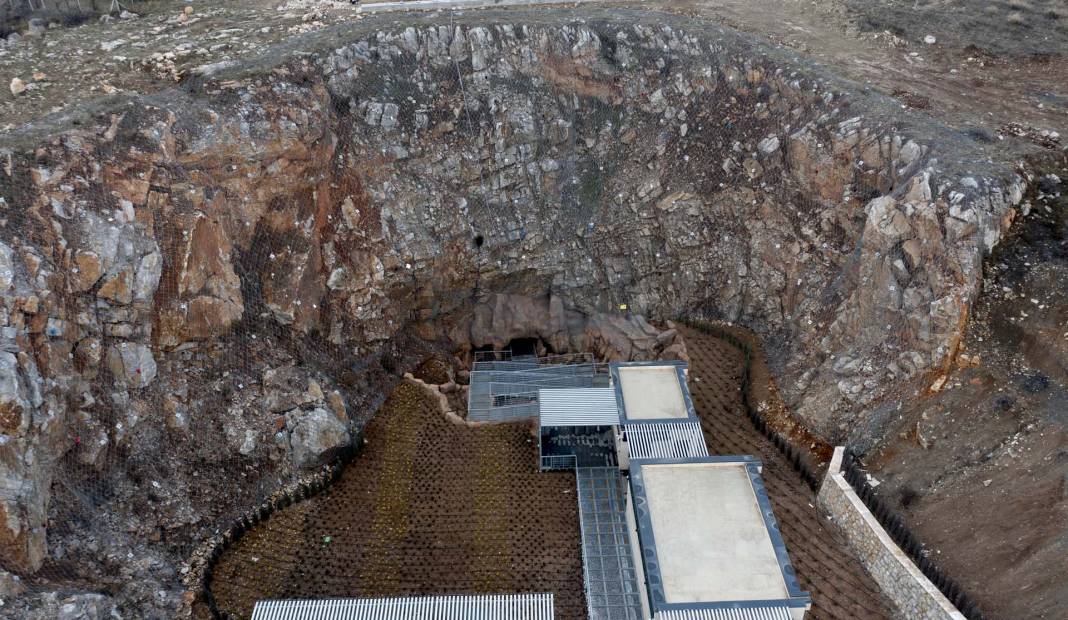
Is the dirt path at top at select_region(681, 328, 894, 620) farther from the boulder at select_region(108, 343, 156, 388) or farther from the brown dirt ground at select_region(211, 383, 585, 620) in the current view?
the boulder at select_region(108, 343, 156, 388)

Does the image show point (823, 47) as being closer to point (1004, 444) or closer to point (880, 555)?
point (1004, 444)

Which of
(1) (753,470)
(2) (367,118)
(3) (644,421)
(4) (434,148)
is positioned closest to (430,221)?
(4) (434,148)

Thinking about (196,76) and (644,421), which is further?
(196,76)

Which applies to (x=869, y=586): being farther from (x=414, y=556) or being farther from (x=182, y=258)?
(x=182, y=258)

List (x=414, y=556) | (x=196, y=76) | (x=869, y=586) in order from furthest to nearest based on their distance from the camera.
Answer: (x=196, y=76)
(x=414, y=556)
(x=869, y=586)

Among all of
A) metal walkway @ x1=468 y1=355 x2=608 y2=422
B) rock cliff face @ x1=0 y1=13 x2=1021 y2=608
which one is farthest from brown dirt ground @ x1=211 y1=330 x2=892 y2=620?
rock cliff face @ x1=0 y1=13 x2=1021 y2=608

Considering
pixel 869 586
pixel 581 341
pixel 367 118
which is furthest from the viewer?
pixel 581 341

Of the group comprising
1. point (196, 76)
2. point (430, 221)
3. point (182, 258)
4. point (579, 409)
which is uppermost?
point (196, 76)
